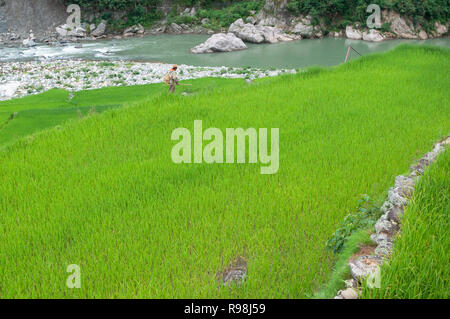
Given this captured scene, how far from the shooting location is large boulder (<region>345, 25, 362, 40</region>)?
28203 mm

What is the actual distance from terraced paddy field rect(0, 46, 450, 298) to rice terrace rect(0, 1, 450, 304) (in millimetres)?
19

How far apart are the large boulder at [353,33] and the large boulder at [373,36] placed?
0.56m

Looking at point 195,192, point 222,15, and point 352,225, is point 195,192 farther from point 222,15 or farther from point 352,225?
point 222,15

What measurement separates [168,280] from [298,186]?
7.37 ft

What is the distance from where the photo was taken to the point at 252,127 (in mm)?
6625

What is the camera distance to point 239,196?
4.55 meters

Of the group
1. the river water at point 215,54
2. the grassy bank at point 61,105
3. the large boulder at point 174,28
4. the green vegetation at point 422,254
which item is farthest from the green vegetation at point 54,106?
the large boulder at point 174,28

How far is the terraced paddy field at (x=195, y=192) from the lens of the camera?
10.6ft

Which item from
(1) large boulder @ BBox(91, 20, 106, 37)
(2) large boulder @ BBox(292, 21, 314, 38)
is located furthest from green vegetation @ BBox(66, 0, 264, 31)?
(2) large boulder @ BBox(292, 21, 314, 38)

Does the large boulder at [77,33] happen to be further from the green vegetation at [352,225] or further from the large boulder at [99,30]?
the green vegetation at [352,225]

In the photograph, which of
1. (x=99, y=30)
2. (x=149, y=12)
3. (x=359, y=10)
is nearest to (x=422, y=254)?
(x=359, y=10)

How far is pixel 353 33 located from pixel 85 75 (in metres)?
20.8

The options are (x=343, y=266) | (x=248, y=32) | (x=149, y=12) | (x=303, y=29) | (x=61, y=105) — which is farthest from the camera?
(x=149, y=12)

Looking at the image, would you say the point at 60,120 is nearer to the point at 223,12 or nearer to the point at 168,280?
the point at 168,280
